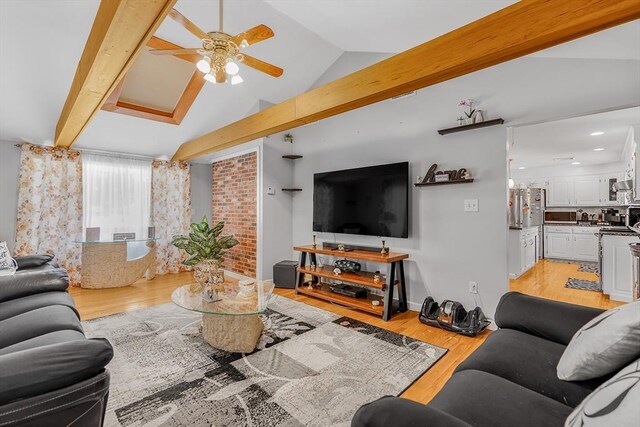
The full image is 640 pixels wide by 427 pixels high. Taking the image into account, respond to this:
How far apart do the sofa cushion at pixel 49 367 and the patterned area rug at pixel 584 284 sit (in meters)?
5.68

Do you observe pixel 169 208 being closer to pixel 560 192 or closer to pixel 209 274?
pixel 209 274

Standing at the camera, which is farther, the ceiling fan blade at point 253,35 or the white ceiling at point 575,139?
the white ceiling at point 575,139

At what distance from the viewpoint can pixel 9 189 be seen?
4102 mm

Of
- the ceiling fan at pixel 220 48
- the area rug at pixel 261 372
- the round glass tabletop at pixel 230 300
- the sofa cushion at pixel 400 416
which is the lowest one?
the area rug at pixel 261 372

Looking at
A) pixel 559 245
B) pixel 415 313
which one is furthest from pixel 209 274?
pixel 559 245

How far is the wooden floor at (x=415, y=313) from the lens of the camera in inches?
84.8

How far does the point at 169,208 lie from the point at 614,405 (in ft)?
19.3

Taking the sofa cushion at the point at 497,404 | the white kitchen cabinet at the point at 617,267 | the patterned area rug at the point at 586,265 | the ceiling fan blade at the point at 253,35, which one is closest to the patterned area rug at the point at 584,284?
the white kitchen cabinet at the point at 617,267

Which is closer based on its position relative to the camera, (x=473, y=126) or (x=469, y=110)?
(x=473, y=126)

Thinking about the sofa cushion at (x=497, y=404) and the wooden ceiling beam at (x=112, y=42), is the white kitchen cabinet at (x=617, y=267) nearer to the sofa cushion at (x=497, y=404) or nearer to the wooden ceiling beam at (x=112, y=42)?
the sofa cushion at (x=497, y=404)

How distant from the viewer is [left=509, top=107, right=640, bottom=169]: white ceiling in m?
3.81

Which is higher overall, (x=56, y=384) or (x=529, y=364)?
(x=56, y=384)

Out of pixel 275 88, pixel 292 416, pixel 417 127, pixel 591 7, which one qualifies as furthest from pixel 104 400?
pixel 275 88

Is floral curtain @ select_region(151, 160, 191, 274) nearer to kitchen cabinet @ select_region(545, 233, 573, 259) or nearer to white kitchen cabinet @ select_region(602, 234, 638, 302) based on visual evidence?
white kitchen cabinet @ select_region(602, 234, 638, 302)
